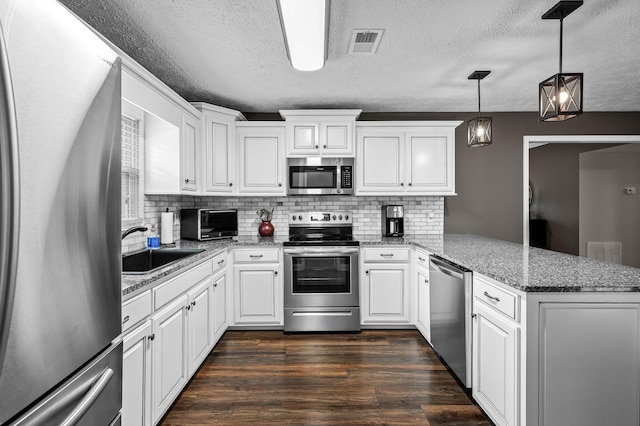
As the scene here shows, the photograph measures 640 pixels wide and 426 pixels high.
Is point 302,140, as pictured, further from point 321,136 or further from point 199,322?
point 199,322

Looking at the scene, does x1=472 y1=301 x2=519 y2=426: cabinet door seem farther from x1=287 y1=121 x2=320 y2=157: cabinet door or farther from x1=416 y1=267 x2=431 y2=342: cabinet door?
x1=287 y1=121 x2=320 y2=157: cabinet door

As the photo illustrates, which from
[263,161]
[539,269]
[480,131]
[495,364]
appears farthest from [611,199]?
[263,161]

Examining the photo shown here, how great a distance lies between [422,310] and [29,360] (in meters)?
3.06

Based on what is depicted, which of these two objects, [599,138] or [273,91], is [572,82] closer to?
[273,91]

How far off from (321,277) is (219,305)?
986mm

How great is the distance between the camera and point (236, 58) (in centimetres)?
272

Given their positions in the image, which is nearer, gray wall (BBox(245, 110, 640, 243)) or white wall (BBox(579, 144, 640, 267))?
gray wall (BBox(245, 110, 640, 243))

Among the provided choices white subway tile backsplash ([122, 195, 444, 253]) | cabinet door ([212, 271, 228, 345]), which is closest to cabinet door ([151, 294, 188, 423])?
cabinet door ([212, 271, 228, 345])

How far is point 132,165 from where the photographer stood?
9.68 feet

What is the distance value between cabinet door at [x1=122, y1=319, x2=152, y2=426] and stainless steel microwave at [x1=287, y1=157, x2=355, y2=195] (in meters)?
2.29

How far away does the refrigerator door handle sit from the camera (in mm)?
650

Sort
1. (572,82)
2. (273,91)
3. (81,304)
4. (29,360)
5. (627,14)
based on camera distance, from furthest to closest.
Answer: (273,91) < (627,14) < (572,82) < (81,304) < (29,360)

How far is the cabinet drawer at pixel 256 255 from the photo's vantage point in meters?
3.58

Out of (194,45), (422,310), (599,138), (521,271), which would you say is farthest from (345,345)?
(599,138)
